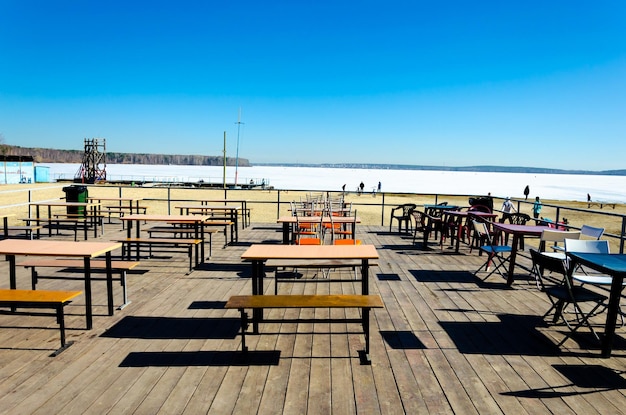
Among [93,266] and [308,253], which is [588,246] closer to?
[308,253]

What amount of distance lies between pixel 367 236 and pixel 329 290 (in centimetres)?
510

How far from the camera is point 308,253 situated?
3824 millimetres

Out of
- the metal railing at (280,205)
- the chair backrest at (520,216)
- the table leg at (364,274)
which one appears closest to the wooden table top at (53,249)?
the table leg at (364,274)

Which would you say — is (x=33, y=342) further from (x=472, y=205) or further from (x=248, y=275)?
(x=472, y=205)

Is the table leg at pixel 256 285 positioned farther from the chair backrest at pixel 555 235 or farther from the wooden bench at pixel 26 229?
the wooden bench at pixel 26 229

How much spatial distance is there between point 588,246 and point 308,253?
2891 millimetres

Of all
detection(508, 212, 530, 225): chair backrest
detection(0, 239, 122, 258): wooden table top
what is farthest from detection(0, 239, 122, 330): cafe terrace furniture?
detection(508, 212, 530, 225): chair backrest

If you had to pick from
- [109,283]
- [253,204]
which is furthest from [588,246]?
[253,204]

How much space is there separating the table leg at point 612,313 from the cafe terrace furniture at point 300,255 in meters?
1.79

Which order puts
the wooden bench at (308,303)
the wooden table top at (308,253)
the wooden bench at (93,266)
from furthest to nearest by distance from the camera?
the wooden bench at (93,266) → the wooden table top at (308,253) → the wooden bench at (308,303)

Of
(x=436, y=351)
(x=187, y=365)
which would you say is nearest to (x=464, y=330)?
(x=436, y=351)

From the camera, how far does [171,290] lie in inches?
210

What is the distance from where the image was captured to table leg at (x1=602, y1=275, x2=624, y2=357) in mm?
3393

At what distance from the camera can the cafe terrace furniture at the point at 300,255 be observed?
11.9ft
